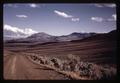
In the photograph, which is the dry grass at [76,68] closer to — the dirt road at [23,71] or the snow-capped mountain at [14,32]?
the dirt road at [23,71]

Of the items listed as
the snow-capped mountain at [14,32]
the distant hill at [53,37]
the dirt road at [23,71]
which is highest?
the snow-capped mountain at [14,32]

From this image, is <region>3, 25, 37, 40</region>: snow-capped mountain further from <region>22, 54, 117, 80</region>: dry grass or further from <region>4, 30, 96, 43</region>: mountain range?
<region>22, 54, 117, 80</region>: dry grass

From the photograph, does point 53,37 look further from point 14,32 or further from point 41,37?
point 14,32

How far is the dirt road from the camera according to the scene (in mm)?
4172

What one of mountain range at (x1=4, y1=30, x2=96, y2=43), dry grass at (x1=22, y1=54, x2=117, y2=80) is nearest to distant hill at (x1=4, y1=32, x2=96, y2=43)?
mountain range at (x1=4, y1=30, x2=96, y2=43)

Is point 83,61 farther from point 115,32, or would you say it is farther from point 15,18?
point 15,18

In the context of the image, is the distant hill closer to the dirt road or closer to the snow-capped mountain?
the snow-capped mountain

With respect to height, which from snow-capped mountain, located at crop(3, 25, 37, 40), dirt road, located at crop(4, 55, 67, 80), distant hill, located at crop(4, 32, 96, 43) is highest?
snow-capped mountain, located at crop(3, 25, 37, 40)

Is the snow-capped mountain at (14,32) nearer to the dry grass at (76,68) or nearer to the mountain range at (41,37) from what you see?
the mountain range at (41,37)

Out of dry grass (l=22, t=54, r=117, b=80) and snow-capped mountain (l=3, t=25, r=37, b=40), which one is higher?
snow-capped mountain (l=3, t=25, r=37, b=40)

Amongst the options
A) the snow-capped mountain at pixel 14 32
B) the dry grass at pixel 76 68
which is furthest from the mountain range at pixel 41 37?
the dry grass at pixel 76 68

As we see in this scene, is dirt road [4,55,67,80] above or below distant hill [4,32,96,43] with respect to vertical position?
below

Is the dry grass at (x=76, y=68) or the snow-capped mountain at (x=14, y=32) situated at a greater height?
the snow-capped mountain at (x=14, y=32)

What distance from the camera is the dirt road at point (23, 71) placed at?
164 inches
